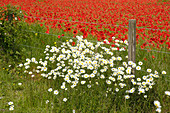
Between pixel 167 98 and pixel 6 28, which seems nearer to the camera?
pixel 167 98

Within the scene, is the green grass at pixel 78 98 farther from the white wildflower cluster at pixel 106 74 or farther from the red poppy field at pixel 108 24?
the red poppy field at pixel 108 24

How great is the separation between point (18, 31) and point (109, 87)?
2.69 meters

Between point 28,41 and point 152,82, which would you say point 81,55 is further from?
point 28,41

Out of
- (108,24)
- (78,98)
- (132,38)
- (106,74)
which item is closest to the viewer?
(78,98)

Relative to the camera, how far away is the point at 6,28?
469 cm

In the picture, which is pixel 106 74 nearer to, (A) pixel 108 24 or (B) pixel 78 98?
(B) pixel 78 98

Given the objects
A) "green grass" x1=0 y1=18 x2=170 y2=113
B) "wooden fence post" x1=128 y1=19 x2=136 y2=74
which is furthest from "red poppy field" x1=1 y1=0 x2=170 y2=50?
"green grass" x1=0 y1=18 x2=170 y2=113

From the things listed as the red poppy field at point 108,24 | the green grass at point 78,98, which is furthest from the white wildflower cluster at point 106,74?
the red poppy field at point 108,24

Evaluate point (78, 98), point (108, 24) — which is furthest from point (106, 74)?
point (108, 24)

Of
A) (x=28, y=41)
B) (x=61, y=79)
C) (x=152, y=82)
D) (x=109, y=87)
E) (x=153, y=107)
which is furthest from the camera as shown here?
(x=28, y=41)

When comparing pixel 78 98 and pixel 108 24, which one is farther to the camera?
pixel 108 24

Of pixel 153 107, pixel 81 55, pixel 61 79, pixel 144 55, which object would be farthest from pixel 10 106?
pixel 144 55

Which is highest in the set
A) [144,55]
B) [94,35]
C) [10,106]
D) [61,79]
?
[94,35]

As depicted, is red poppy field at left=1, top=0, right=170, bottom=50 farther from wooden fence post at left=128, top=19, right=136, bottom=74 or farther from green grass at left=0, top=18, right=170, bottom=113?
green grass at left=0, top=18, right=170, bottom=113
